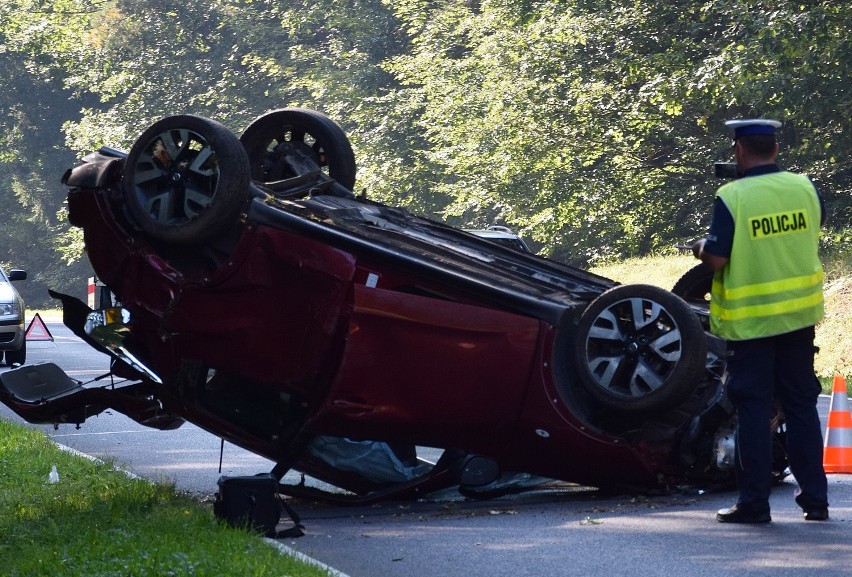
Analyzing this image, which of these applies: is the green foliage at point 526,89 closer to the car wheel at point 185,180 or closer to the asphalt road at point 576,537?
the asphalt road at point 576,537

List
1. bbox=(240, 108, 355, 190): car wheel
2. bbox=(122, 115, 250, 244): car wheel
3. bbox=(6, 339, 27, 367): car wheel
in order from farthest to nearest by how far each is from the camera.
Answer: bbox=(6, 339, 27, 367): car wheel
bbox=(240, 108, 355, 190): car wheel
bbox=(122, 115, 250, 244): car wheel

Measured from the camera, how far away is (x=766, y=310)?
20.6 feet

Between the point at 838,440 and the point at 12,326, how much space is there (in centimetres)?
1339

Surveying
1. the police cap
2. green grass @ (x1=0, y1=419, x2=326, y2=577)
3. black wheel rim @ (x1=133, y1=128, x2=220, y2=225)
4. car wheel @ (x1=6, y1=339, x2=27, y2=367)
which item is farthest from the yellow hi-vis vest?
car wheel @ (x1=6, y1=339, x2=27, y2=367)

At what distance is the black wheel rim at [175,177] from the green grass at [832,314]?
32.6 feet

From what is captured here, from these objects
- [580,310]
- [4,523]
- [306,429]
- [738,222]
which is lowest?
[4,523]

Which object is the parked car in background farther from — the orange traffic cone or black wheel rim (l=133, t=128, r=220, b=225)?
the orange traffic cone

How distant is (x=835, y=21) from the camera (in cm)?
2202

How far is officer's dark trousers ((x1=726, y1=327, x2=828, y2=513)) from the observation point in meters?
6.27

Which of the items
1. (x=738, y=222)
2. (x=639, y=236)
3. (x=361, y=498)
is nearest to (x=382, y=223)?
(x=361, y=498)

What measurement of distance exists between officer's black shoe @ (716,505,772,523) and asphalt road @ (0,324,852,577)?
6 centimetres

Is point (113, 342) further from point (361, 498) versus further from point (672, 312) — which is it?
point (672, 312)

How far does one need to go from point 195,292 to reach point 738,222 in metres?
2.64

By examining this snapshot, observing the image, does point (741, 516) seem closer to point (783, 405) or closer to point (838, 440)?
point (783, 405)
